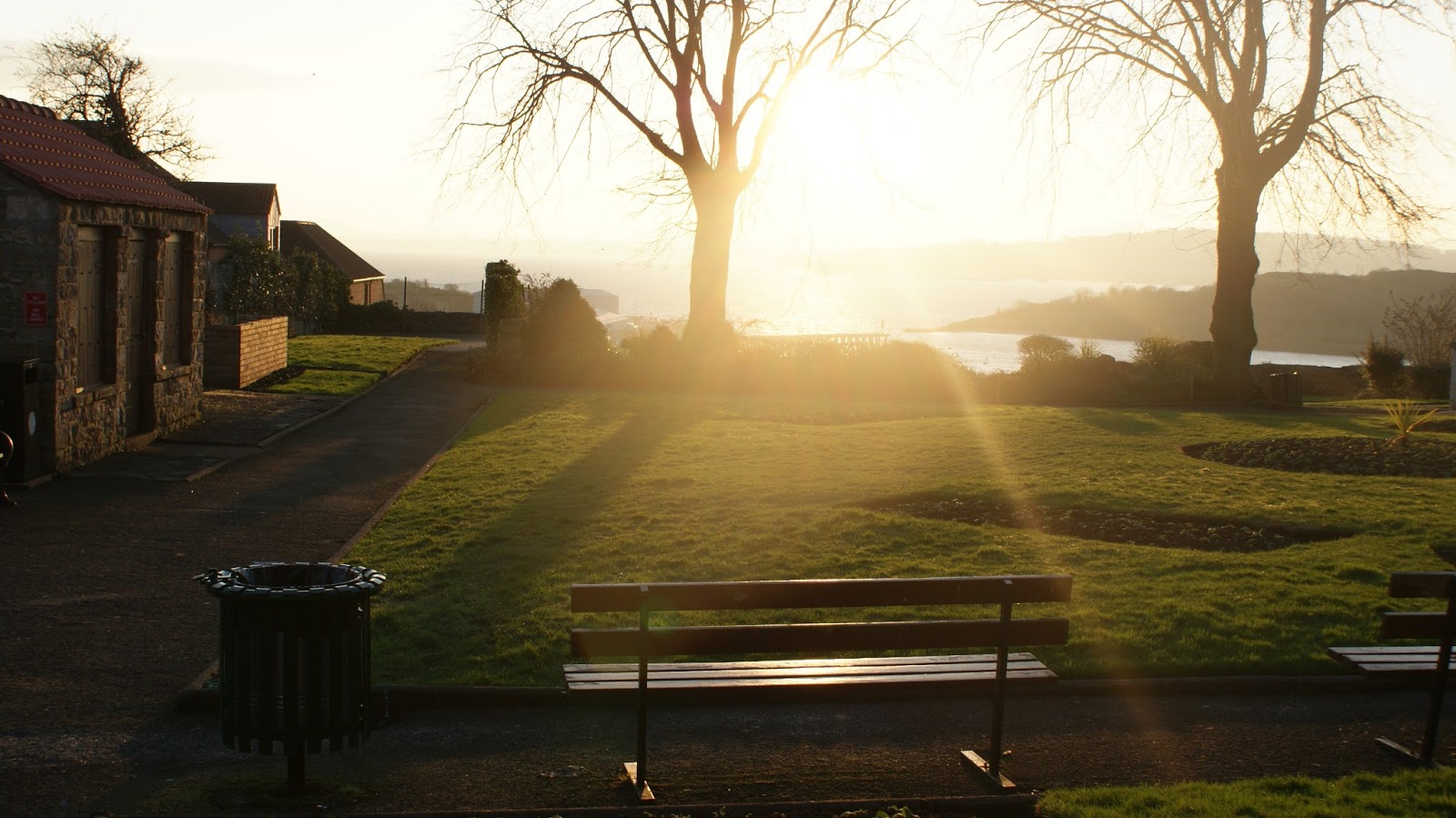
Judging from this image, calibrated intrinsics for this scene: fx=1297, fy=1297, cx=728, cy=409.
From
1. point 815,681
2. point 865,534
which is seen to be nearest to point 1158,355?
point 865,534

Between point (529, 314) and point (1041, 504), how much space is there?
1835 cm

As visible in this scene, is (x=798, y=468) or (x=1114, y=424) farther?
(x=1114, y=424)

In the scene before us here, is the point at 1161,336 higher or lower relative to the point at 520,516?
higher

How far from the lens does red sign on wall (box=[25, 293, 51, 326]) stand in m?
13.1

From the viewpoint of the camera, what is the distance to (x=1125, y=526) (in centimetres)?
1212

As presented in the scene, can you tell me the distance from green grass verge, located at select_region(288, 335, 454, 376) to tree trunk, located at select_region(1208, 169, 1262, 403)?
17801 millimetres

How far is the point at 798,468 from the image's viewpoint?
15.7 meters

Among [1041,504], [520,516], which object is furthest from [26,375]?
[1041,504]

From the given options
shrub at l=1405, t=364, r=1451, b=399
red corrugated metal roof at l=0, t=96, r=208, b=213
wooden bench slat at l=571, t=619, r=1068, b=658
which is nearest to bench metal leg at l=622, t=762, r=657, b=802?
wooden bench slat at l=571, t=619, r=1068, b=658

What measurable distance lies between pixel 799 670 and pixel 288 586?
2551 mm

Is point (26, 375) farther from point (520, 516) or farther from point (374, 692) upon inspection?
point (374, 692)

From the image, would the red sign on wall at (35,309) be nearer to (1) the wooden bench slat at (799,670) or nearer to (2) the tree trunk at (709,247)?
(1) the wooden bench slat at (799,670)

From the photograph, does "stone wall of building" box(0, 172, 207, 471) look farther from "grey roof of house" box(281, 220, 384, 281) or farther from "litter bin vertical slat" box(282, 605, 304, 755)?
"grey roof of house" box(281, 220, 384, 281)

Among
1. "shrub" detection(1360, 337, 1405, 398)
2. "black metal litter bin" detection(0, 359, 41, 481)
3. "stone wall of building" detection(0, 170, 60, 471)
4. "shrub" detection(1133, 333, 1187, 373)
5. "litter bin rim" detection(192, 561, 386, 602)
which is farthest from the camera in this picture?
"shrub" detection(1360, 337, 1405, 398)
